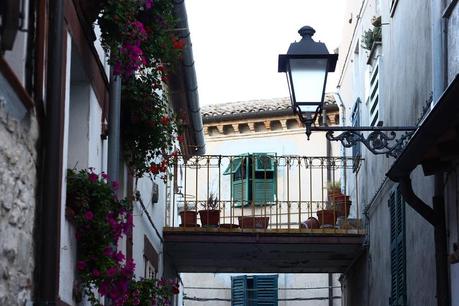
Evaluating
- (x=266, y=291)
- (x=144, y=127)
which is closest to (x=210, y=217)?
(x=144, y=127)

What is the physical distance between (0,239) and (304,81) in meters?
4.47

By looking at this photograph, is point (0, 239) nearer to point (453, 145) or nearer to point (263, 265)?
point (453, 145)

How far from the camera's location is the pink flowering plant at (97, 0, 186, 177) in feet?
28.4

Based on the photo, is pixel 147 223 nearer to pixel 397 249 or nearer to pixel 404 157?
pixel 397 249

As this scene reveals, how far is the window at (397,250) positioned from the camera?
12289 millimetres

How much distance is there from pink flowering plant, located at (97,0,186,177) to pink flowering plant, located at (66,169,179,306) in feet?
3.56

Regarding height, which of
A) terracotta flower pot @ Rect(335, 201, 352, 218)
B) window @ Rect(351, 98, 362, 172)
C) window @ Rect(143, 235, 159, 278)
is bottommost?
window @ Rect(143, 235, 159, 278)

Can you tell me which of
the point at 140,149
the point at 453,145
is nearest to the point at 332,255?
the point at 140,149

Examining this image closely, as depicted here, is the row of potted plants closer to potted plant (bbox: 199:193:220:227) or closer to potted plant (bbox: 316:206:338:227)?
potted plant (bbox: 199:193:220:227)

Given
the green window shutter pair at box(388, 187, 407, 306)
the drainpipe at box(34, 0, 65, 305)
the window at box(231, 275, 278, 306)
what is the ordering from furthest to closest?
the window at box(231, 275, 278, 306), the green window shutter pair at box(388, 187, 407, 306), the drainpipe at box(34, 0, 65, 305)

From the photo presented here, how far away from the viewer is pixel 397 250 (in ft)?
42.2

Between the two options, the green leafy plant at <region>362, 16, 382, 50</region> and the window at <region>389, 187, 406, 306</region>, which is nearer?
the window at <region>389, 187, 406, 306</region>

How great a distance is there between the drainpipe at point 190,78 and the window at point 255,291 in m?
8.00

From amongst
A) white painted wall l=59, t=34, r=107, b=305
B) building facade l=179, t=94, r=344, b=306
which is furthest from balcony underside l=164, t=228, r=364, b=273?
building facade l=179, t=94, r=344, b=306
